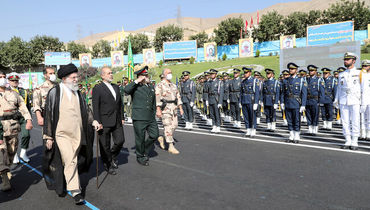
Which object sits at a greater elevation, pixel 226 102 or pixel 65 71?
pixel 65 71

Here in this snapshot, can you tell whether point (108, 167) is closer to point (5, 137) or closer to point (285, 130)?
point (5, 137)

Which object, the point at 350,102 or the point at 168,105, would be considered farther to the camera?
the point at 168,105

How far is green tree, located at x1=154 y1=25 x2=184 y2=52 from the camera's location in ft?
250

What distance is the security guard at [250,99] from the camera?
9055mm

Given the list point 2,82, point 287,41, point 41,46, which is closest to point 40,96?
point 2,82

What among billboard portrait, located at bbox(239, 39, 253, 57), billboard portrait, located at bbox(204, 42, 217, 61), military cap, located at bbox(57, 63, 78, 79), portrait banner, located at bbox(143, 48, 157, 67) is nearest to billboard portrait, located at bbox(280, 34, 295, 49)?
billboard portrait, located at bbox(239, 39, 253, 57)

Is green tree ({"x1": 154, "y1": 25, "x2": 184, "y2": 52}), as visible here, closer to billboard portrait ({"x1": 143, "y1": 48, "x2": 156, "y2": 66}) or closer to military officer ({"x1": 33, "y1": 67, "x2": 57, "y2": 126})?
billboard portrait ({"x1": 143, "y1": 48, "x2": 156, "y2": 66})

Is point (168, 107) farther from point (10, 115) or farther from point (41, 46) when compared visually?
point (41, 46)

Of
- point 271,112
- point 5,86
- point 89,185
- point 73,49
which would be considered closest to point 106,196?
point 89,185

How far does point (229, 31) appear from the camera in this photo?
6438 cm

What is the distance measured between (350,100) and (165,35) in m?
73.0

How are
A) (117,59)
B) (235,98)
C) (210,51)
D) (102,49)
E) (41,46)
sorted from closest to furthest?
1. (235,98)
2. (210,51)
3. (117,59)
4. (41,46)
5. (102,49)

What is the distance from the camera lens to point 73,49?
80.1 metres

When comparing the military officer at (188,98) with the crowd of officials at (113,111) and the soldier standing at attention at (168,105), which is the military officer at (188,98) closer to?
the crowd of officials at (113,111)
